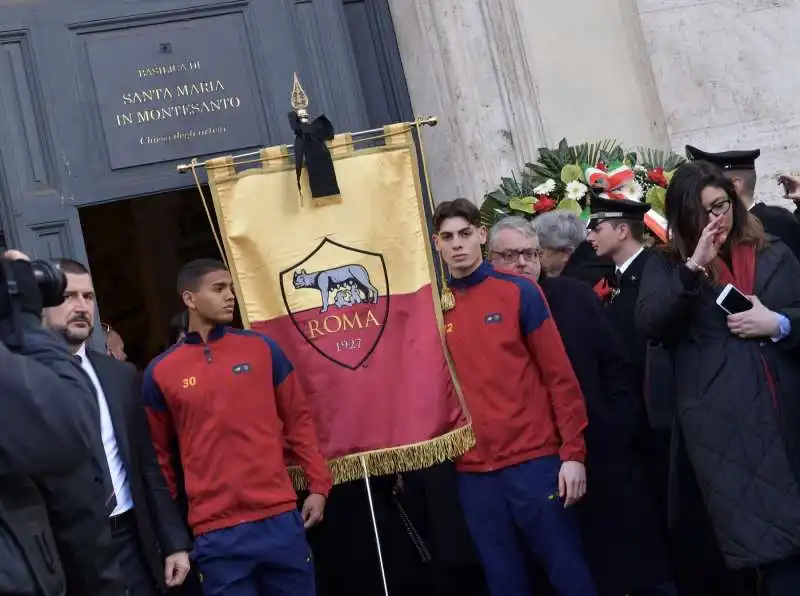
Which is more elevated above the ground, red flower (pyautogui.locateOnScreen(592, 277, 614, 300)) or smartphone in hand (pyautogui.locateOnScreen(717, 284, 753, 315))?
red flower (pyautogui.locateOnScreen(592, 277, 614, 300))

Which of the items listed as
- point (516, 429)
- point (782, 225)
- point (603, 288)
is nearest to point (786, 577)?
point (516, 429)

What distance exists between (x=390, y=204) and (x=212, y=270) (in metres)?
0.82

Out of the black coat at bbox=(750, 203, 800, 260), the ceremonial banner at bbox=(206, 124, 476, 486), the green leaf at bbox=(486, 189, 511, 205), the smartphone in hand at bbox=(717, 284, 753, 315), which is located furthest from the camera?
the green leaf at bbox=(486, 189, 511, 205)

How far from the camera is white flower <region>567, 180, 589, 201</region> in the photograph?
617cm

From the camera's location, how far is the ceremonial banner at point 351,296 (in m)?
5.13

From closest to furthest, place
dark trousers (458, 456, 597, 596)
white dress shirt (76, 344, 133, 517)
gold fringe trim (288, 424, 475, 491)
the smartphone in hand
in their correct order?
the smartphone in hand, white dress shirt (76, 344, 133, 517), dark trousers (458, 456, 597, 596), gold fringe trim (288, 424, 475, 491)

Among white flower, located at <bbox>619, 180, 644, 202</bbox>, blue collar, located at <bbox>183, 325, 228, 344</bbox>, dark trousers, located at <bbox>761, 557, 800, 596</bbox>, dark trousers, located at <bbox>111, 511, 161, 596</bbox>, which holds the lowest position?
dark trousers, located at <bbox>761, 557, 800, 596</bbox>

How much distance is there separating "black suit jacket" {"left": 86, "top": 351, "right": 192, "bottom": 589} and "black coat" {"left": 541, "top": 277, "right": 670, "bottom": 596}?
1.60m

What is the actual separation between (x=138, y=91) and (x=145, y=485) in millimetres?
2423

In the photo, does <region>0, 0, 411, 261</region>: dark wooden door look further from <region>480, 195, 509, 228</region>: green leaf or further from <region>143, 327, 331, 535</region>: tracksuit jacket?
<region>143, 327, 331, 535</region>: tracksuit jacket

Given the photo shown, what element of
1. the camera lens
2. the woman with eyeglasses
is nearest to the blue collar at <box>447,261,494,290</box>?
the woman with eyeglasses

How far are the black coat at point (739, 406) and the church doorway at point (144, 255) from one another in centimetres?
541

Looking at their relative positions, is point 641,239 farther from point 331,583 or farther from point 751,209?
point 331,583

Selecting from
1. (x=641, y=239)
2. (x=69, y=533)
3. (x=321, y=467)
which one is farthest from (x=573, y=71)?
(x=69, y=533)
